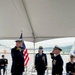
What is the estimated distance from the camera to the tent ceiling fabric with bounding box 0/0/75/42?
17.8 ft

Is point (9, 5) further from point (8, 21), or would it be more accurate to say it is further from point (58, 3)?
point (58, 3)

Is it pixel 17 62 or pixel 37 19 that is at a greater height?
pixel 37 19

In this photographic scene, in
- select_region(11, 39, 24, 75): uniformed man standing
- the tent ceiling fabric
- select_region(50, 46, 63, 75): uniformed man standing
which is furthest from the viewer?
the tent ceiling fabric

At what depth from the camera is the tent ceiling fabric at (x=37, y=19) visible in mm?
5414

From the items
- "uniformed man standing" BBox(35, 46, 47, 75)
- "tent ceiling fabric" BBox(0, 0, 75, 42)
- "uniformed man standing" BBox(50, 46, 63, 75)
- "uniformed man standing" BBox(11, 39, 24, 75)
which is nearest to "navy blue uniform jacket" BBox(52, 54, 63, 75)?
"uniformed man standing" BBox(50, 46, 63, 75)

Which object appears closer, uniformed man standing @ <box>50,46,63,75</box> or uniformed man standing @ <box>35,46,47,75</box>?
uniformed man standing @ <box>50,46,63,75</box>

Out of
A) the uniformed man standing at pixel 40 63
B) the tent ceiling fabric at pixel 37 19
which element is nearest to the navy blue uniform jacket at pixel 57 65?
the uniformed man standing at pixel 40 63

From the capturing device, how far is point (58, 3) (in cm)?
528

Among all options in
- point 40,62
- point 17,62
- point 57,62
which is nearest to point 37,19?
point 40,62

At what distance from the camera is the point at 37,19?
6312mm

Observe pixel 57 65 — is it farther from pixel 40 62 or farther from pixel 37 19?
pixel 37 19

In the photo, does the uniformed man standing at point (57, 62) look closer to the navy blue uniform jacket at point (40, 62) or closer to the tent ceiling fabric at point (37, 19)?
the navy blue uniform jacket at point (40, 62)

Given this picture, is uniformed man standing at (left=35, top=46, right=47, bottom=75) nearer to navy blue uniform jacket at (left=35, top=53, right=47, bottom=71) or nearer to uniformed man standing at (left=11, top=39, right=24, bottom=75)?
navy blue uniform jacket at (left=35, top=53, right=47, bottom=71)

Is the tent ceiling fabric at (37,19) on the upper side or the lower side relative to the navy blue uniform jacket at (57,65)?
upper
